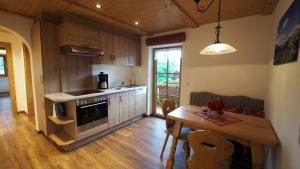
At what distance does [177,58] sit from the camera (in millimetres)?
3686

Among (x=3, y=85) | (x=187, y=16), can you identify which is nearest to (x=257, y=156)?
(x=187, y=16)

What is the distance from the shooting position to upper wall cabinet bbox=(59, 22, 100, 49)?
249cm

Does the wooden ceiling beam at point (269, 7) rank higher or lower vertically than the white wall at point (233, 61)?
higher

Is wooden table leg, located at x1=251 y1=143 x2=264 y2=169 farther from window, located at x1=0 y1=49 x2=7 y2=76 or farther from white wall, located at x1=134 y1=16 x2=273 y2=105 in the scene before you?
window, located at x1=0 y1=49 x2=7 y2=76

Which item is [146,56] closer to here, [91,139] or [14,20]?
[91,139]

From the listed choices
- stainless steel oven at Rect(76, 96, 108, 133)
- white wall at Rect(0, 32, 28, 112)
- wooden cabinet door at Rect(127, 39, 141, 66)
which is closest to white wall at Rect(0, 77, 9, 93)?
white wall at Rect(0, 32, 28, 112)

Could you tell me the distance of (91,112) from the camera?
2.65m

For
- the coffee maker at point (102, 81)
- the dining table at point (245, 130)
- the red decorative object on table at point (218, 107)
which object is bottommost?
the dining table at point (245, 130)

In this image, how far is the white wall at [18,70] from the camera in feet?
13.2

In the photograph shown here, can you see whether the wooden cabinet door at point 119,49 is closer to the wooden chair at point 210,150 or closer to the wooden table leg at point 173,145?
the wooden table leg at point 173,145

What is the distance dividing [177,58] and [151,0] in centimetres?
191

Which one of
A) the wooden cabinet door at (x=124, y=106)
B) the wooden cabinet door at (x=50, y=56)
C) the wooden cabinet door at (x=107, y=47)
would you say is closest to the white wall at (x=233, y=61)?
the wooden cabinet door at (x=124, y=106)

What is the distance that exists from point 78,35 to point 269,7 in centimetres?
327

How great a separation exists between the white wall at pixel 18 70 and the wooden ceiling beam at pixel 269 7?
5799mm
